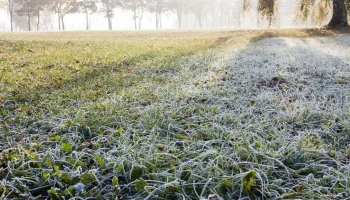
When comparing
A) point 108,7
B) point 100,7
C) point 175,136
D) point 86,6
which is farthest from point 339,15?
point 100,7

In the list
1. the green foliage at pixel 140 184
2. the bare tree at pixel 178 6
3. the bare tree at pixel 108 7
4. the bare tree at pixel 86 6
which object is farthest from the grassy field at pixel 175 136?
the bare tree at pixel 178 6

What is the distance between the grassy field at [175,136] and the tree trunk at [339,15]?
39.6 feet

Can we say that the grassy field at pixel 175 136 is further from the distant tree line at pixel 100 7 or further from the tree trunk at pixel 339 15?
the distant tree line at pixel 100 7

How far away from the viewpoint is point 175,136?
277cm

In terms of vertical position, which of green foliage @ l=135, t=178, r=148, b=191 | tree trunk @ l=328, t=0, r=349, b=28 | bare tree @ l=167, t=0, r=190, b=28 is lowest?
green foliage @ l=135, t=178, r=148, b=191

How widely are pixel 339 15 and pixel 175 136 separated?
16.3m

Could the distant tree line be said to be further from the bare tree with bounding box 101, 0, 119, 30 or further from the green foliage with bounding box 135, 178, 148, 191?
the green foliage with bounding box 135, 178, 148, 191

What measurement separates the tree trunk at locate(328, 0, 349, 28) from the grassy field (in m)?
12.1

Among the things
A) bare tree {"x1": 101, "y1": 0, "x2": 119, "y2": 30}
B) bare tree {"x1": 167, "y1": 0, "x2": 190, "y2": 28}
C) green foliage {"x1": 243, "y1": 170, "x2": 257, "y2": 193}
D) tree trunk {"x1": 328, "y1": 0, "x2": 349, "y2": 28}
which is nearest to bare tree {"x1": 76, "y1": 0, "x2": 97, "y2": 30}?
bare tree {"x1": 101, "y1": 0, "x2": 119, "y2": 30}

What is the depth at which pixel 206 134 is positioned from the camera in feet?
9.07

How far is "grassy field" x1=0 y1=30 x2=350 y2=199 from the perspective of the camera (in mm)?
1901

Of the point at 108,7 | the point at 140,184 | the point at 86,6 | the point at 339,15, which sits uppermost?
the point at 108,7

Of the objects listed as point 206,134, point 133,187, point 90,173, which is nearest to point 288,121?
point 206,134

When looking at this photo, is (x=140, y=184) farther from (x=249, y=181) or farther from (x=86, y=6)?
(x=86, y=6)
